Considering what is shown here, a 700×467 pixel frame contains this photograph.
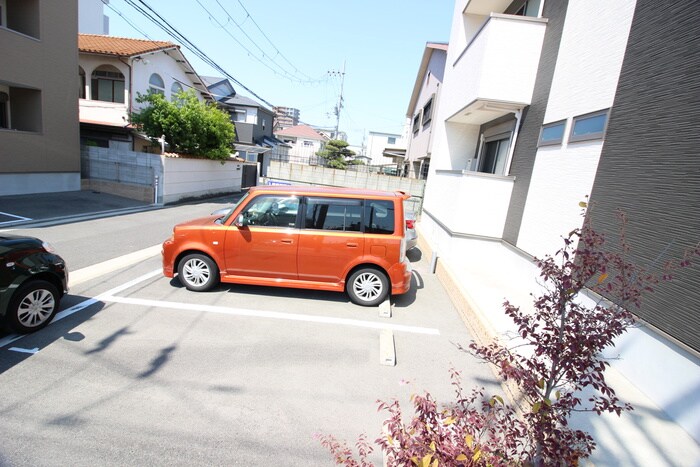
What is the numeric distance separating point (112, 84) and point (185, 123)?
235 inches

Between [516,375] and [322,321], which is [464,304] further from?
[516,375]

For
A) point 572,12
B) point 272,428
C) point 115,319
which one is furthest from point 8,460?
point 572,12

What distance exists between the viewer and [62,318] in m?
4.06

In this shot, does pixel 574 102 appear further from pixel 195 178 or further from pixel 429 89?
pixel 195 178

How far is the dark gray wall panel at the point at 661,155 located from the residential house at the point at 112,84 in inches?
645

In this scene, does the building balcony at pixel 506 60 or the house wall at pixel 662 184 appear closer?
the house wall at pixel 662 184

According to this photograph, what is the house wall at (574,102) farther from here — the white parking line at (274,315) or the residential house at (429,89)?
the residential house at (429,89)

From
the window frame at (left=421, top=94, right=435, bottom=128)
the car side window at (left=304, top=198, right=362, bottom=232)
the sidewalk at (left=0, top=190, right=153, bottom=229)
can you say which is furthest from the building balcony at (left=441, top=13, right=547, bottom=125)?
the sidewalk at (left=0, top=190, right=153, bottom=229)

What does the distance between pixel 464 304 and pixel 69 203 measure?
41.1ft

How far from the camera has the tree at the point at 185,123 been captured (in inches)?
519

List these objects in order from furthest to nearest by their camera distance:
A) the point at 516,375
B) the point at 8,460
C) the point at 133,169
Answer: the point at 133,169 → the point at 8,460 → the point at 516,375

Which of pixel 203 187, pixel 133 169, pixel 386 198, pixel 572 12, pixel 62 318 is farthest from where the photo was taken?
pixel 203 187

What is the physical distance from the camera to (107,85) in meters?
16.2

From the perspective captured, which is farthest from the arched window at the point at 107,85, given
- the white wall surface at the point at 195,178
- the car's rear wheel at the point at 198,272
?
the car's rear wheel at the point at 198,272
